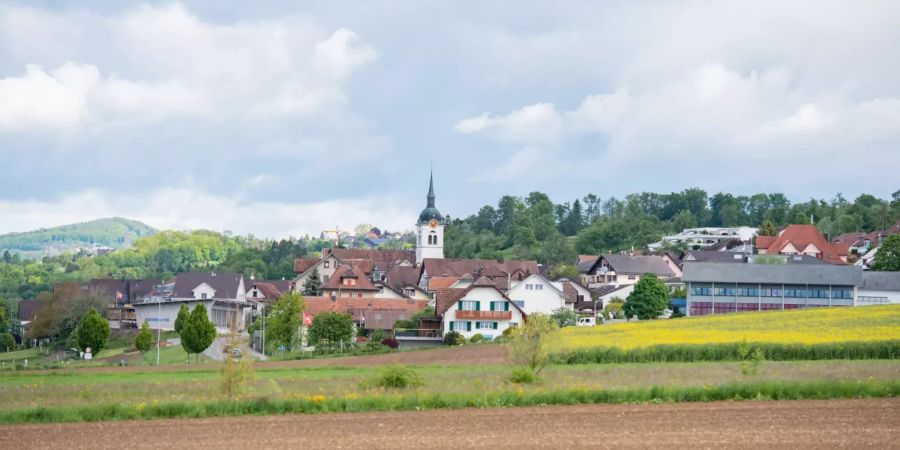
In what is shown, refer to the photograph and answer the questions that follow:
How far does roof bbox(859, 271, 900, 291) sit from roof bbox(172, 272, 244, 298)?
5922 cm

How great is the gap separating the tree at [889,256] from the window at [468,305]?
47.5 metres

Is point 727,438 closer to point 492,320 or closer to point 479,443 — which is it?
point 479,443

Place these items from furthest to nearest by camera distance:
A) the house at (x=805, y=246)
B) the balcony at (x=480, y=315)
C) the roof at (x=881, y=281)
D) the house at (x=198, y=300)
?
1. the house at (x=805, y=246)
2. the house at (x=198, y=300)
3. the roof at (x=881, y=281)
4. the balcony at (x=480, y=315)

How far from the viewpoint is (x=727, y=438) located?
24375 millimetres

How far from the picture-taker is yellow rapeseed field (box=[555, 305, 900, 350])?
5003cm

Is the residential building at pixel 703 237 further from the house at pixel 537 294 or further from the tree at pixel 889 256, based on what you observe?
the house at pixel 537 294

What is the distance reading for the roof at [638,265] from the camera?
115562 millimetres

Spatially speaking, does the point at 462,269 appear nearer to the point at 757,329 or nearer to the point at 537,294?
the point at 537,294

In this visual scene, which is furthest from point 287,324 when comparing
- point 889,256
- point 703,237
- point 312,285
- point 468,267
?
point 703,237

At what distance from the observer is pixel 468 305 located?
7094 cm

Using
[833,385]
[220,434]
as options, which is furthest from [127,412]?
[833,385]

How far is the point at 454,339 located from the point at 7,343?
48763 millimetres

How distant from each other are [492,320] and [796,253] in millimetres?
62000

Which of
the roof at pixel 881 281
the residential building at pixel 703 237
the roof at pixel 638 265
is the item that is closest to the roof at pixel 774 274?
the roof at pixel 881 281
